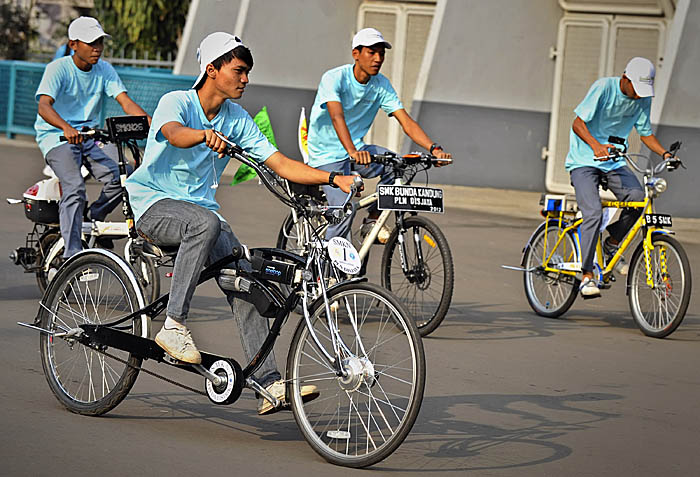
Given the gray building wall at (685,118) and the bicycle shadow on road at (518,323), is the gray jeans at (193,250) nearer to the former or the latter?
the bicycle shadow on road at (518,323)

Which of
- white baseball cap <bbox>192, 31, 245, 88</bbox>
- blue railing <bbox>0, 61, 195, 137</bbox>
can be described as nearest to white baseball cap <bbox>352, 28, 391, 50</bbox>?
white baseball cap <bbox>192, 31, 245, 88</bbox>

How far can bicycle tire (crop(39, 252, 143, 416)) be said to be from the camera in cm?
588

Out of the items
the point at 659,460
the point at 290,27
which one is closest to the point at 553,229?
the point at 659,460

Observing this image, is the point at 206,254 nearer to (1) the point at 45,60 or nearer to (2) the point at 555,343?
(2) the point at 555,343

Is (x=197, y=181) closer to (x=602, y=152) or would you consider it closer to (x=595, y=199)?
(x=602, y=152)

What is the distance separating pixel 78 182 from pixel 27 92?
52.1ft

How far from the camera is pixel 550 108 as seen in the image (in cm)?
1873

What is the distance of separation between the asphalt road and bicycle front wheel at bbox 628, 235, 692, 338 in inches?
5.9

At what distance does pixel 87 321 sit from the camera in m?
6.07

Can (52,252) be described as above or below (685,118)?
below

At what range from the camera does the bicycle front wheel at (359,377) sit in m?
5.11

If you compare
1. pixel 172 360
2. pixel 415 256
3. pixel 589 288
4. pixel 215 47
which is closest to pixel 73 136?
pixel 415 256

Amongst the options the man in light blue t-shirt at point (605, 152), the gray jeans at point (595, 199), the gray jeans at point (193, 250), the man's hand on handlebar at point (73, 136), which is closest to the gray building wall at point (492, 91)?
the man in light blue t-shirt at point (605, 152)

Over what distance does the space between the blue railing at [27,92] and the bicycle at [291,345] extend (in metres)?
16.9
